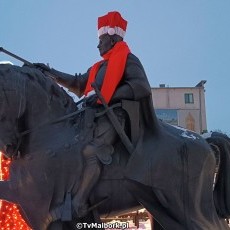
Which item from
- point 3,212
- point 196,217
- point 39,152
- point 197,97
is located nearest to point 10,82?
point 39,152

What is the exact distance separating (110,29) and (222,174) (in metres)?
1.79

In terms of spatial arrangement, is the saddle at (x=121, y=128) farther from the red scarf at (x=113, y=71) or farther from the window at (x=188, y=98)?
the window at (x=188, y=98)

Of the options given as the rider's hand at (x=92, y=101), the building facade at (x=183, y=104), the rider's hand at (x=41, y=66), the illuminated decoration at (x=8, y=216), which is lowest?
the illuminated decoration at (x=8, y=216)

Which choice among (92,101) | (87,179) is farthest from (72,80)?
(87,179)

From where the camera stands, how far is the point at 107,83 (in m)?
3.95

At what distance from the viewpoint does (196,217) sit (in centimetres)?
390

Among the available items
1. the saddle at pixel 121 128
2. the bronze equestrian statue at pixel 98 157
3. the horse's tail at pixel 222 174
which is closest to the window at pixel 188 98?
the horse's tail at pixel 222 174

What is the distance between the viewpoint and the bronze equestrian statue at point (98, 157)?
362 cm

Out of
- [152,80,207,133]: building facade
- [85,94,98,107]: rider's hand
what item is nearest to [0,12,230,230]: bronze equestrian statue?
Answer: [85,94,98,107]: rider's hand

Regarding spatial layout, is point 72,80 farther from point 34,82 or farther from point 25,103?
point 25,103

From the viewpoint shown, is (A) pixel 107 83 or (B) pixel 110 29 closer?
(A) pixel 107 83

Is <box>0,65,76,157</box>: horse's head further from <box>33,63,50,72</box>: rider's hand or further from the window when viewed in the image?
the window

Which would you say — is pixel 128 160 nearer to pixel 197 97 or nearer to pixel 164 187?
pixel 164 187

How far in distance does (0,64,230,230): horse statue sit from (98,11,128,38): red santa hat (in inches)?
28.8
